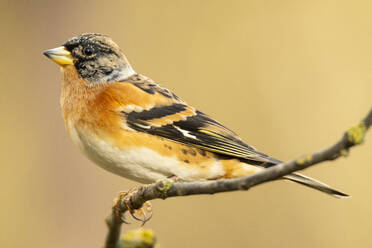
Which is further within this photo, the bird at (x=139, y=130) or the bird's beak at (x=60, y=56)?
the bird's beak at (x=60, y=56)

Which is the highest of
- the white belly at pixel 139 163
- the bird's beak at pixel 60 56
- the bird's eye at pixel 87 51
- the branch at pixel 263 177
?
the bird's eye at pixel 87 51

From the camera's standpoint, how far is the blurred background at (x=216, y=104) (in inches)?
188

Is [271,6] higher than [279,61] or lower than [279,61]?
higher

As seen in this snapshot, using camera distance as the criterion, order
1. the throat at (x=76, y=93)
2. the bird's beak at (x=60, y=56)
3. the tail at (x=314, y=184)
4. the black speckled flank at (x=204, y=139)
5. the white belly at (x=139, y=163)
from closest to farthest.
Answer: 1. the tail at (x=314, y=184)
2. the white belly at (x=139, y=163)
3. the black speckled flank at (x=204, y=139)
4. the throat at (x=76, y=93)
5. the bird's beak at (x=60, y=56)

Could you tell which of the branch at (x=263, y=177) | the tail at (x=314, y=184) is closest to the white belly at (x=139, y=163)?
the tail at (x=314, y=184)

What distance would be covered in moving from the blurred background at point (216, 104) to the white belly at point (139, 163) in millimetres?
1887

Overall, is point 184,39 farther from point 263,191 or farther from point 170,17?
point 263,191

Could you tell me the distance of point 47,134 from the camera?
4.88 m

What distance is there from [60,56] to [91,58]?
0.56 feet

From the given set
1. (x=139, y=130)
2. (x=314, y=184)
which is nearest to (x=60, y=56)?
(x=139, y=130)

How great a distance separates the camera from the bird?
9.16 ft

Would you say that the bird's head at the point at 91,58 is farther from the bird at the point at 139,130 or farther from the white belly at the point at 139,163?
the white belly at the point at 139,163

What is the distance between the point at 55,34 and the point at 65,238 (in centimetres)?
175

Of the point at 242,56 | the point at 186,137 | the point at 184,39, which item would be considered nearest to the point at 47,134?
the point at 184,39
